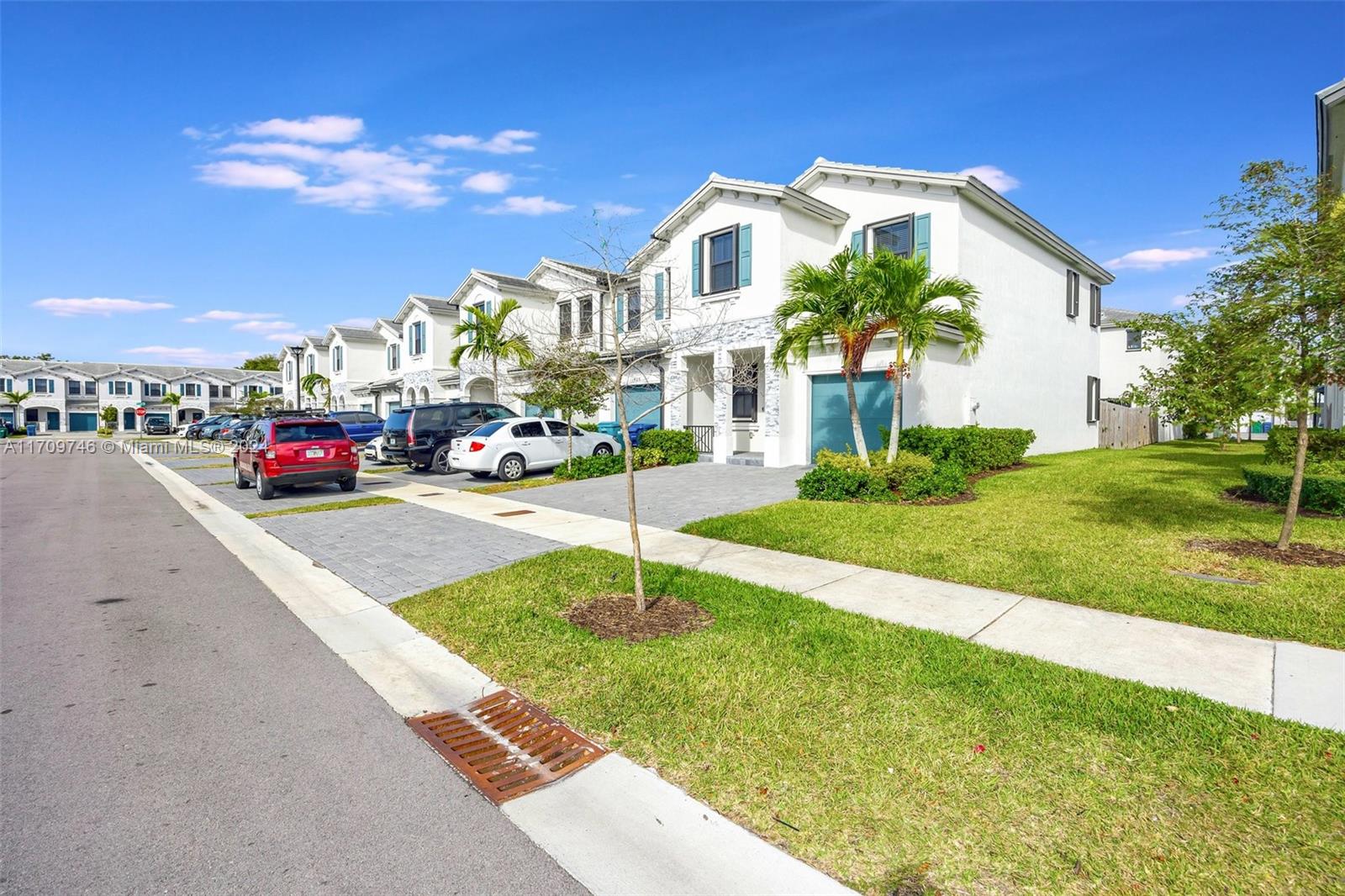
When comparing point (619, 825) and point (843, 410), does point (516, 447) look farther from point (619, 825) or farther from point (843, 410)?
point (619, 825)

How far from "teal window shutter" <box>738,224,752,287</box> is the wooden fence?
53.7 ft

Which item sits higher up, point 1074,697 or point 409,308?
point 409,308

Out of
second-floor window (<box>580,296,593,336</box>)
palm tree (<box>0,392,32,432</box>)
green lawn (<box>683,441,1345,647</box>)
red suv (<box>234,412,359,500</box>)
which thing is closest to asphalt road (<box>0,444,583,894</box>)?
green lawn (<box>683,441,1345,647</box>)

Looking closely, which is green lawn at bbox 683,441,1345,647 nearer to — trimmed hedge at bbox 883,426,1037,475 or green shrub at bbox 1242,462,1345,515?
green shrub at bbox 1242,462,1345,515

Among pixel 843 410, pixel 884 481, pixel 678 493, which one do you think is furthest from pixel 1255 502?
pixel 678 493

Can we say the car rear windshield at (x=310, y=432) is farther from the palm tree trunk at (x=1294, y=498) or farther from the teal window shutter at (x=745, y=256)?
the palm tree trunk at (x=1294, y=498)

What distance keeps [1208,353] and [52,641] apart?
11.2 m

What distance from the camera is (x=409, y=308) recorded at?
35625mm

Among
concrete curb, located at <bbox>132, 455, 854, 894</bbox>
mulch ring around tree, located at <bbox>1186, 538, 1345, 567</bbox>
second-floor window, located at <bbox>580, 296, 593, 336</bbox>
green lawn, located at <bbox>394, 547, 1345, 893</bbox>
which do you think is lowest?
concrete curb, located at <bbox>132, 455, 854, 894</bbox>

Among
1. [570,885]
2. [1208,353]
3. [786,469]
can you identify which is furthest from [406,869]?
[786,469]

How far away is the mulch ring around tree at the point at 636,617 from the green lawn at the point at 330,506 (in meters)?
8.62

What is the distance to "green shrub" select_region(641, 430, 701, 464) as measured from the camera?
18.6 m

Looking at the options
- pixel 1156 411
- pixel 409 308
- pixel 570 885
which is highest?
pixel 409 308

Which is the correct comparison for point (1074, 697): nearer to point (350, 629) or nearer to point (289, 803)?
point (289, 803)
